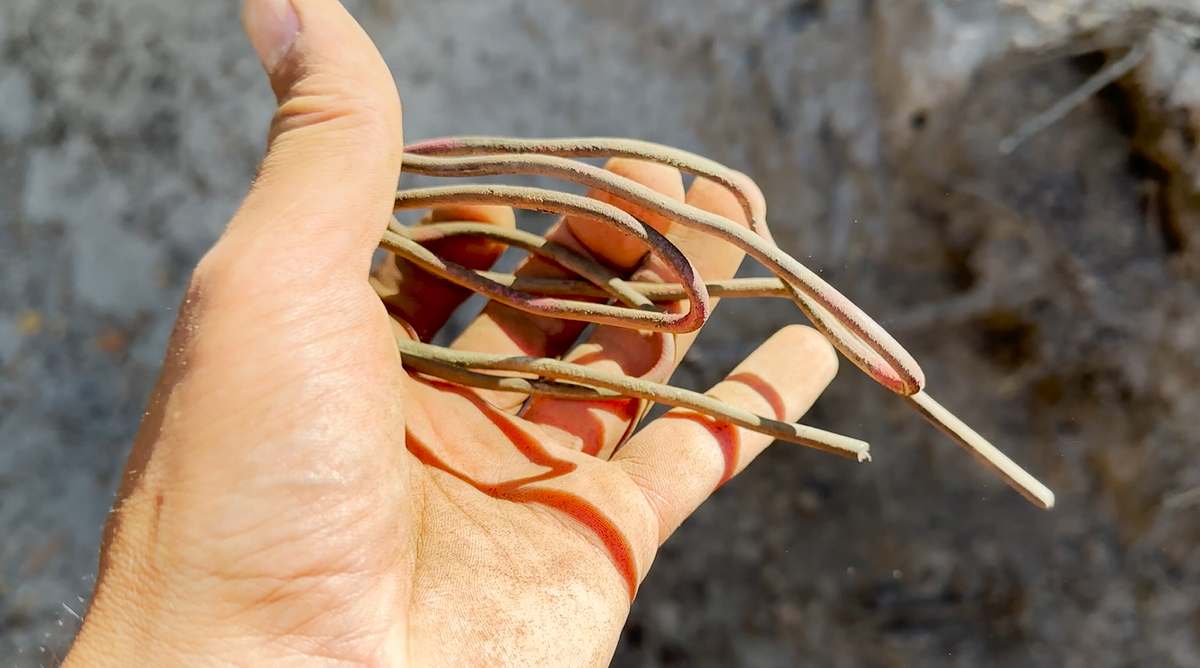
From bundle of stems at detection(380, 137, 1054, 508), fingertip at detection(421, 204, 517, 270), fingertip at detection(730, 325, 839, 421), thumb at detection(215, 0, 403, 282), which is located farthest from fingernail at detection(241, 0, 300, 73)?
fingertip at detection(730, 325, 839, 421)

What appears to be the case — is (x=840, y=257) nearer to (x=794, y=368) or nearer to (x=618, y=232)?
(x=794, y=368)

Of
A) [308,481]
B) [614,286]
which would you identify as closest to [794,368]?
[614,286]

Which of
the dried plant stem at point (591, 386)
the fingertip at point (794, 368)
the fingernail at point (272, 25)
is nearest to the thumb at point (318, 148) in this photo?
the fingernail at point (272, 25)

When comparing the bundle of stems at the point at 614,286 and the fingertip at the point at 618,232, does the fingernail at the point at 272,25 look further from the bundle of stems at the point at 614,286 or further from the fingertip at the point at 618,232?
the fingertip at the point at 618,232

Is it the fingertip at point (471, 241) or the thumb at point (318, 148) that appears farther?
the fingertip at point (471, 241)

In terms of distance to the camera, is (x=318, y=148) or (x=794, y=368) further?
(x=794, y=368)
